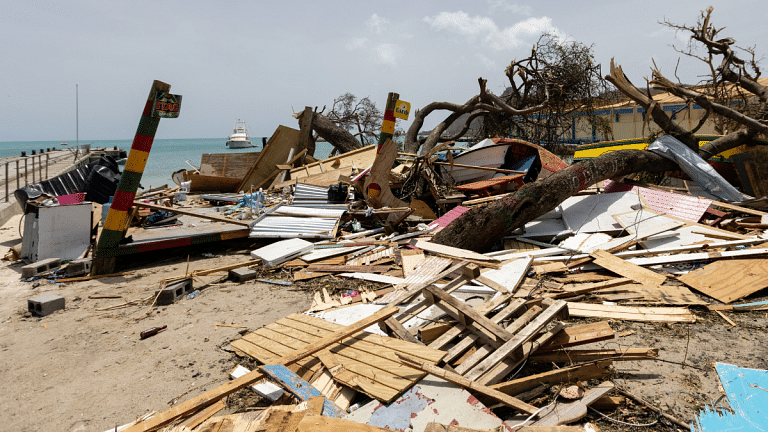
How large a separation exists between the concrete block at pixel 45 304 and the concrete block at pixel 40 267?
158cm

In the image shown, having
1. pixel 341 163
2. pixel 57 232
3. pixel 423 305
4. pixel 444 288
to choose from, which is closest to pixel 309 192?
pixel 341 163

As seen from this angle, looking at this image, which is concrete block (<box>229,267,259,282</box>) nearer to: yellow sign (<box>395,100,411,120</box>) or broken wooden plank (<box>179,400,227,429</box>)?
broken wooden plank (<box>179,400,227,429</box>)

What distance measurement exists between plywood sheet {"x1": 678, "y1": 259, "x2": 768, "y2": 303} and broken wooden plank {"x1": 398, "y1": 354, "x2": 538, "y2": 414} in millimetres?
3421

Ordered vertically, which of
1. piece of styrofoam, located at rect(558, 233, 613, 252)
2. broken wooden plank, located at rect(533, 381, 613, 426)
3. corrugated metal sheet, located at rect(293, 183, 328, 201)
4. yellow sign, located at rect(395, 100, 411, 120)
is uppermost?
yellow sign, located at rect(395, 100, 411, 120)

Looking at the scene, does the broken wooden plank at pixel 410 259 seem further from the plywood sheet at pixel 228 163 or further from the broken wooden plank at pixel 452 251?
the plywood sheet at pixel 228 163

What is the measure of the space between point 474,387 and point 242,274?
4294 millimetres

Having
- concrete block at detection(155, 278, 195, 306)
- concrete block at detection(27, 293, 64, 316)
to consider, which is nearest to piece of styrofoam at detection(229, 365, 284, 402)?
concrete block at detection(155, 278, 195, 306)

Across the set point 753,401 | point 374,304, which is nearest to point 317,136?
point 374,304

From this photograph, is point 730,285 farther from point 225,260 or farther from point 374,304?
point 225,260

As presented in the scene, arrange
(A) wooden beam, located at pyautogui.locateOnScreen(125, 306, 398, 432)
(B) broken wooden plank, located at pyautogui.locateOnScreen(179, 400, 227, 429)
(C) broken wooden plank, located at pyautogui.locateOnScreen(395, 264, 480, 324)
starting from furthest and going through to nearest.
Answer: (C) broken wooden plank, located at pyautogui.locateOnScreen(395, 264, 480, 324) → (B) broken wooden plank, located at pyautogui.locateOnScreen(179, 400, 227, 429) → (A) wooden beam, located at pyautogui.locateOnScreen(125, 306, 398, 432)

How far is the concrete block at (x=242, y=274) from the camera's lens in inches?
251

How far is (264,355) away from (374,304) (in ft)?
4.90

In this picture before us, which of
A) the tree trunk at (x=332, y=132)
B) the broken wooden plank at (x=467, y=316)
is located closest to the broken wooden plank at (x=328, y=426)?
the broken wooden plank at (x=467, y=316)

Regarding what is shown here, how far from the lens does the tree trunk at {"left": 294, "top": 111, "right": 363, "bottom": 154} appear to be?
53.6ft
